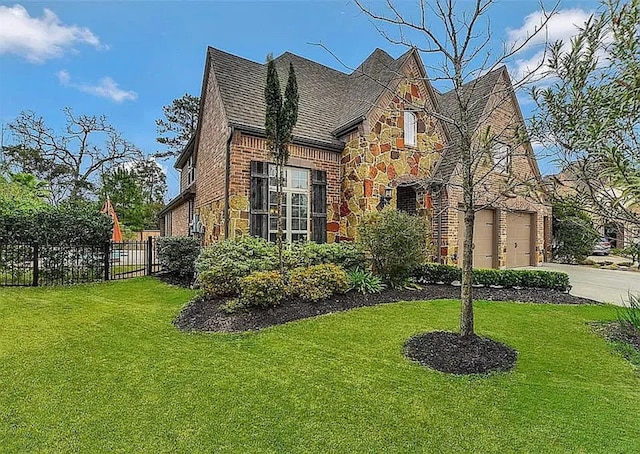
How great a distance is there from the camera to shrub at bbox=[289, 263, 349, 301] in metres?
7.37

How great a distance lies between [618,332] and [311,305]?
209 inches

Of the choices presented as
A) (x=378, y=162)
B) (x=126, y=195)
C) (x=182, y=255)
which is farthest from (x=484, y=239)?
(x=126, y=195)

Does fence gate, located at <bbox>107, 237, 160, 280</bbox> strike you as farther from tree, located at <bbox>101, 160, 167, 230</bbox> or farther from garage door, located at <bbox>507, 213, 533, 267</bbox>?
tree, located at <bbox>101, 160, 167, 230</bbox>

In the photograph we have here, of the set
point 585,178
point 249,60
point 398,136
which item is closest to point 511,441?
point 585,178

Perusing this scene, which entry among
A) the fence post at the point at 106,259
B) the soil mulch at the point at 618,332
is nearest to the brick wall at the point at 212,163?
the fence post at the point at 106,259

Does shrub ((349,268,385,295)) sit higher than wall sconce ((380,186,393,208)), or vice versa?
wall sconce ((380,186,393,208))

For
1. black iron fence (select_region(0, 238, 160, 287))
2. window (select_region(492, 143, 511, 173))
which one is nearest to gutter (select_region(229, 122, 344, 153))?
black iron fence (select_region(0, 238, 160, 287))

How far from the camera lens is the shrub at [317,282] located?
7.37m

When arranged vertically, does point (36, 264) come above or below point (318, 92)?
below

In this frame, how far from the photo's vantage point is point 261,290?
664cm

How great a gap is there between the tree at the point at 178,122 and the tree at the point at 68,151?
3.19 metres

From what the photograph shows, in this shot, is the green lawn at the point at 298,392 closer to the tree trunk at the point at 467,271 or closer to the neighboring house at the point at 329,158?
the tree trunk at the point at 467,271

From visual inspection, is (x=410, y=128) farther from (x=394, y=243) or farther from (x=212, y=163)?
(x=212, y=163)

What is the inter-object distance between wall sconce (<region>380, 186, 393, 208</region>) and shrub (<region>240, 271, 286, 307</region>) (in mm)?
5173
